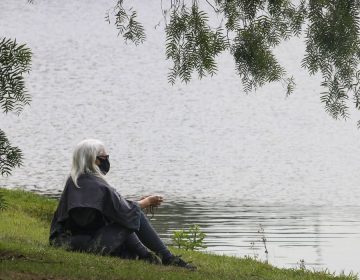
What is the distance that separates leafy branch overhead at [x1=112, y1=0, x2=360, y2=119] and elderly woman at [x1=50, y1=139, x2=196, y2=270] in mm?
1633

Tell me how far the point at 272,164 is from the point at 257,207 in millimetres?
12647

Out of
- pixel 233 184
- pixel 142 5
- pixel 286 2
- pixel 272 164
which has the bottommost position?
pixel 286 2

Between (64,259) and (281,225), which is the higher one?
(281,225)

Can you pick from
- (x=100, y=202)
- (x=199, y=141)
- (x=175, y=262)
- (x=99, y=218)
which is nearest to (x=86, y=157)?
(x=100, y=202)

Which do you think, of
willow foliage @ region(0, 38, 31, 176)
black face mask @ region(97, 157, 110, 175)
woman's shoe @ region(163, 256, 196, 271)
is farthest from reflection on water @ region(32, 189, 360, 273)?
willow foliage @ region(0, 38, 31, 176)

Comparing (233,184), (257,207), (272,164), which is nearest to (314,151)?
(272,164)

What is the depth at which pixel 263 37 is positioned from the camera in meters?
11.7

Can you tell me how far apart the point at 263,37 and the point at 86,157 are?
2638 mm

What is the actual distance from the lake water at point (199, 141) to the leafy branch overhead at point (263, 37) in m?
3.31

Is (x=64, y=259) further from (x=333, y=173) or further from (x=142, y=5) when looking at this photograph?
(x=142, y=5)

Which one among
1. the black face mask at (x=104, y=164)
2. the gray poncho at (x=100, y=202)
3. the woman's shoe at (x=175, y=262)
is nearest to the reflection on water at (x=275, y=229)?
the woman's shoe at (x=175, y=262)

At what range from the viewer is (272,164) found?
141 feet

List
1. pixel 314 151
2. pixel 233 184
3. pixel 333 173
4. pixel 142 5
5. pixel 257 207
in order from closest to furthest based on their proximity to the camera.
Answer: pixel 257 207, pixel 233 184, pixel 333 173, pixel 314 151, pixel 142 5

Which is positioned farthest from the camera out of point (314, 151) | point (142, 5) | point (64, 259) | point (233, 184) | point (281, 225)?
point (142, 5)
